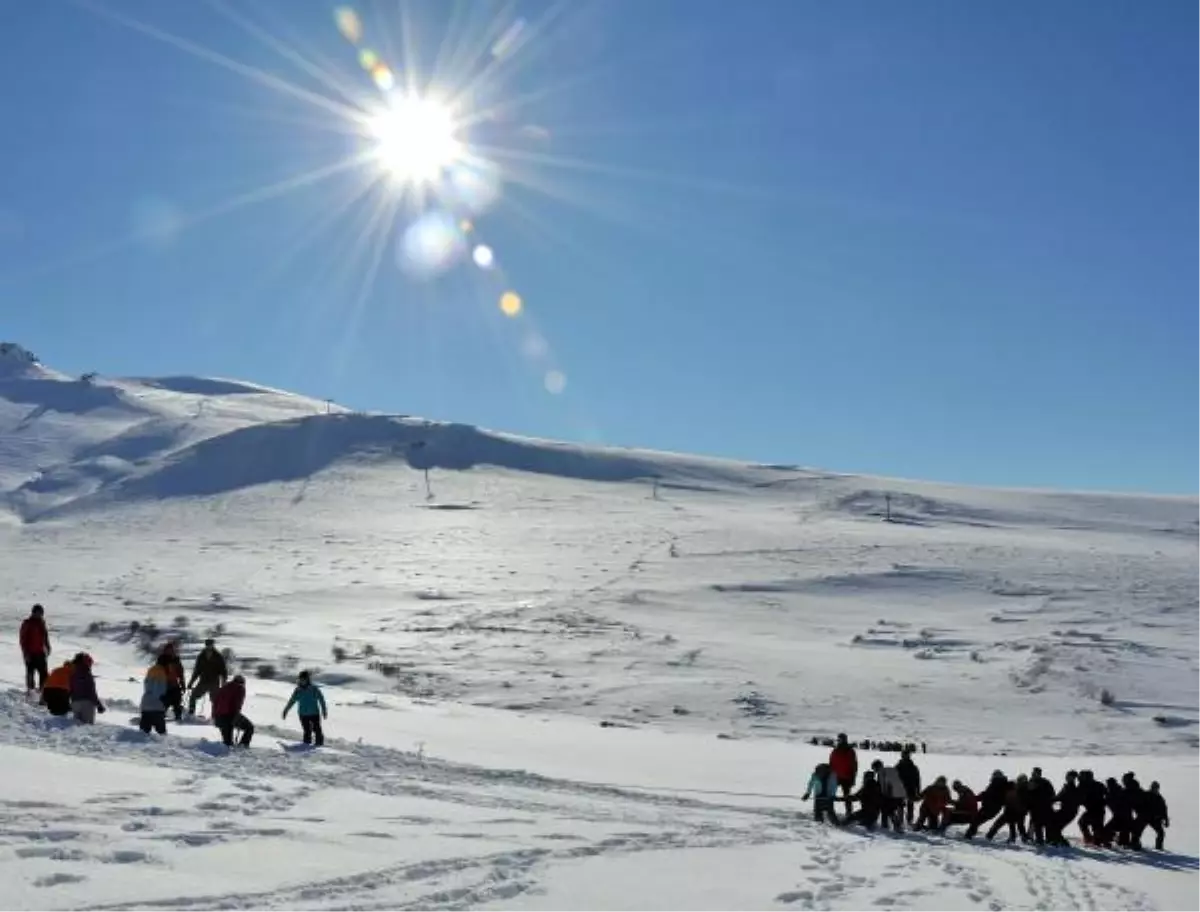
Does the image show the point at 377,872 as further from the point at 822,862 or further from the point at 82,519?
the point at 82,519

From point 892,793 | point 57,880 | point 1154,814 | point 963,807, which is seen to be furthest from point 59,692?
point 1154,814

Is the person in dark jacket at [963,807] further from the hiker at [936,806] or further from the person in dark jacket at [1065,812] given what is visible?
the person in dark jacket at [1065,812]

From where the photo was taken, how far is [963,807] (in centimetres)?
1658

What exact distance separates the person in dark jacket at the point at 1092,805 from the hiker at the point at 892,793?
2653 millimetres

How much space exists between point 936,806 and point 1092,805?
2.21 meters

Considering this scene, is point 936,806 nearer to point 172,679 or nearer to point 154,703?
point 154,703

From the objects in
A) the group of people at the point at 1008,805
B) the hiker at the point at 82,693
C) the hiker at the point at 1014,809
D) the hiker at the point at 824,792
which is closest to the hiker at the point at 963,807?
the group of people at the point at 1008,805

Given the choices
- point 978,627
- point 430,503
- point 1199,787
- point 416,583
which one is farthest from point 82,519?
point 1199,787

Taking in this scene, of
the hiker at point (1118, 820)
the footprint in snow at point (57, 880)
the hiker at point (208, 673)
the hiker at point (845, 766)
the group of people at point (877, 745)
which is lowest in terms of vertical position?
the footprint in snow at point (57, 880)

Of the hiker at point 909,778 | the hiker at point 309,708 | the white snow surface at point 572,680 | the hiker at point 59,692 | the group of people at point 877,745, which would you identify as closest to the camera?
the white snow surface at point 572,680

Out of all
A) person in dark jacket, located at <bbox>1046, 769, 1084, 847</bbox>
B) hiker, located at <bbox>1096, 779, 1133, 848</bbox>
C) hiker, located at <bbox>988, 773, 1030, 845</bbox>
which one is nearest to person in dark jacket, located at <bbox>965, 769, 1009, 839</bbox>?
hiker, located at <bbox>988, 773, 1030, 845</bbox>

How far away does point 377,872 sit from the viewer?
915 cm

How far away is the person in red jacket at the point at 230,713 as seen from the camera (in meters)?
15.7

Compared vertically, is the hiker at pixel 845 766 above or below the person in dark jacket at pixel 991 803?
above
